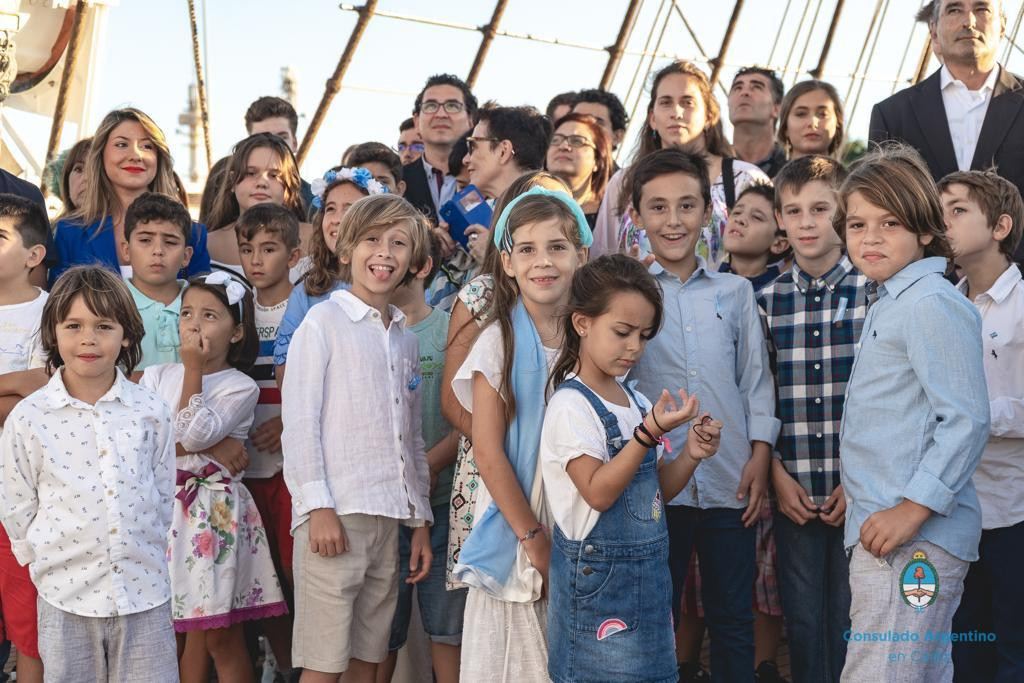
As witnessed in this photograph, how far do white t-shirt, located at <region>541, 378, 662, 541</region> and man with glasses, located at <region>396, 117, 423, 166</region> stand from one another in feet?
10.2

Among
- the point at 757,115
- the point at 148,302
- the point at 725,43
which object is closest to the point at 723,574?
the point at 148,302

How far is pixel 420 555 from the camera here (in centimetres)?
296


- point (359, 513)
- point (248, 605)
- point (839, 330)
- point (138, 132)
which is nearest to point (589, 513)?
point (359, 513)

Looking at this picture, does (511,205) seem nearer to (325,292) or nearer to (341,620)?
(325,292)

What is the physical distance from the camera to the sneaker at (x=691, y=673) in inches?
139

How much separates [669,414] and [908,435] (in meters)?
0.68

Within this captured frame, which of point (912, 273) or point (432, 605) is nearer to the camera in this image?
point (912, 273)

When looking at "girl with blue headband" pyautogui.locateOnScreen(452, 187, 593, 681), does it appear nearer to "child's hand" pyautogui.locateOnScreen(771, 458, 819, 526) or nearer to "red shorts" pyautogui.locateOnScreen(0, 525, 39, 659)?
"child's hand" pyautogui.locateOnScreen(771, 458, 819, 526)

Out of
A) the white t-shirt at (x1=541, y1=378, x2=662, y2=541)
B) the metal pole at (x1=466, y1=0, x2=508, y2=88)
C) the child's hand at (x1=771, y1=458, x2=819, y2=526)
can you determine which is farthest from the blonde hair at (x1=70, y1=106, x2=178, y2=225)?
the metal pole at (x1=466, y1=0, x2=508, y2=88)

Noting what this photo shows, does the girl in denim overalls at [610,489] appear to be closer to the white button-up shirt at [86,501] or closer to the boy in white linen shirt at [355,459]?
the boy in white linen shirt at [355,459]

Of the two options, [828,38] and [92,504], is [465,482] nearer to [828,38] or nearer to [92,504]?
[92,504]

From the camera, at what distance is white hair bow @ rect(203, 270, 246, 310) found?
3.33m

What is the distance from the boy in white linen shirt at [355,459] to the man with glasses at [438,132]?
1514mm

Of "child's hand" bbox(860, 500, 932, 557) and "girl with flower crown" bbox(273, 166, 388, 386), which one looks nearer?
"child's hand" bbox(860, 500, 932, 557)
